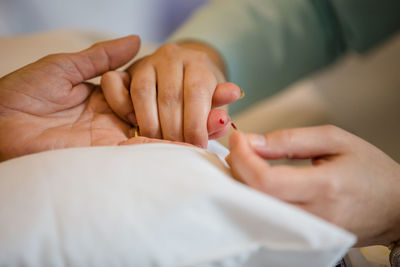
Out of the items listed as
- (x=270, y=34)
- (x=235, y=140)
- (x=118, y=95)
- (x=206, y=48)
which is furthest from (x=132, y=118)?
(x=270, y=34)

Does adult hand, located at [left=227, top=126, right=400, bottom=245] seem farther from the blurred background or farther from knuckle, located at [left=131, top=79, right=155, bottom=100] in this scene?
the blurred background

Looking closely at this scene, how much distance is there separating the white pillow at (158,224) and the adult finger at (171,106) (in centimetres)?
11

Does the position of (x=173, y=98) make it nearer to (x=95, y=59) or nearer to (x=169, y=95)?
(x=169, y=95)

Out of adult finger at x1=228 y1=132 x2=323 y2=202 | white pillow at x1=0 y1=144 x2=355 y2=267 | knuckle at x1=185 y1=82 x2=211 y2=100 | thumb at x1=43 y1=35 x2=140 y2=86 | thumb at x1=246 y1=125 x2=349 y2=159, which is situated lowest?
white pillow at x1=0 y1=144 x2=355 y2=267

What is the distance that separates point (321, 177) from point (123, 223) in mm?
156

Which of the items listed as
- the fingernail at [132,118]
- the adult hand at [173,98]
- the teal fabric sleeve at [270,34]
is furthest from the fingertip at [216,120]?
the teal fabric sleeve at [270,34]

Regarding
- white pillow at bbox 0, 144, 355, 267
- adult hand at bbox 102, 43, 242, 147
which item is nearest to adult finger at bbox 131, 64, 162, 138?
adult hand at bbox 102, 43, 242, 147

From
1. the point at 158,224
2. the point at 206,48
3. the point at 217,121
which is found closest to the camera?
the point at 158,224

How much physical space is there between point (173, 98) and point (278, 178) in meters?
0.17

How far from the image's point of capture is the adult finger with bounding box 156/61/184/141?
36 centimetres

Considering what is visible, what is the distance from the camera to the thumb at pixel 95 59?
1.24 feet

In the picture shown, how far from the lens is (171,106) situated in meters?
0.36

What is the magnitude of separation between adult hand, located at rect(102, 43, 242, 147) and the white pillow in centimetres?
10

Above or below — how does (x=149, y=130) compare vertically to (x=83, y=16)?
below
